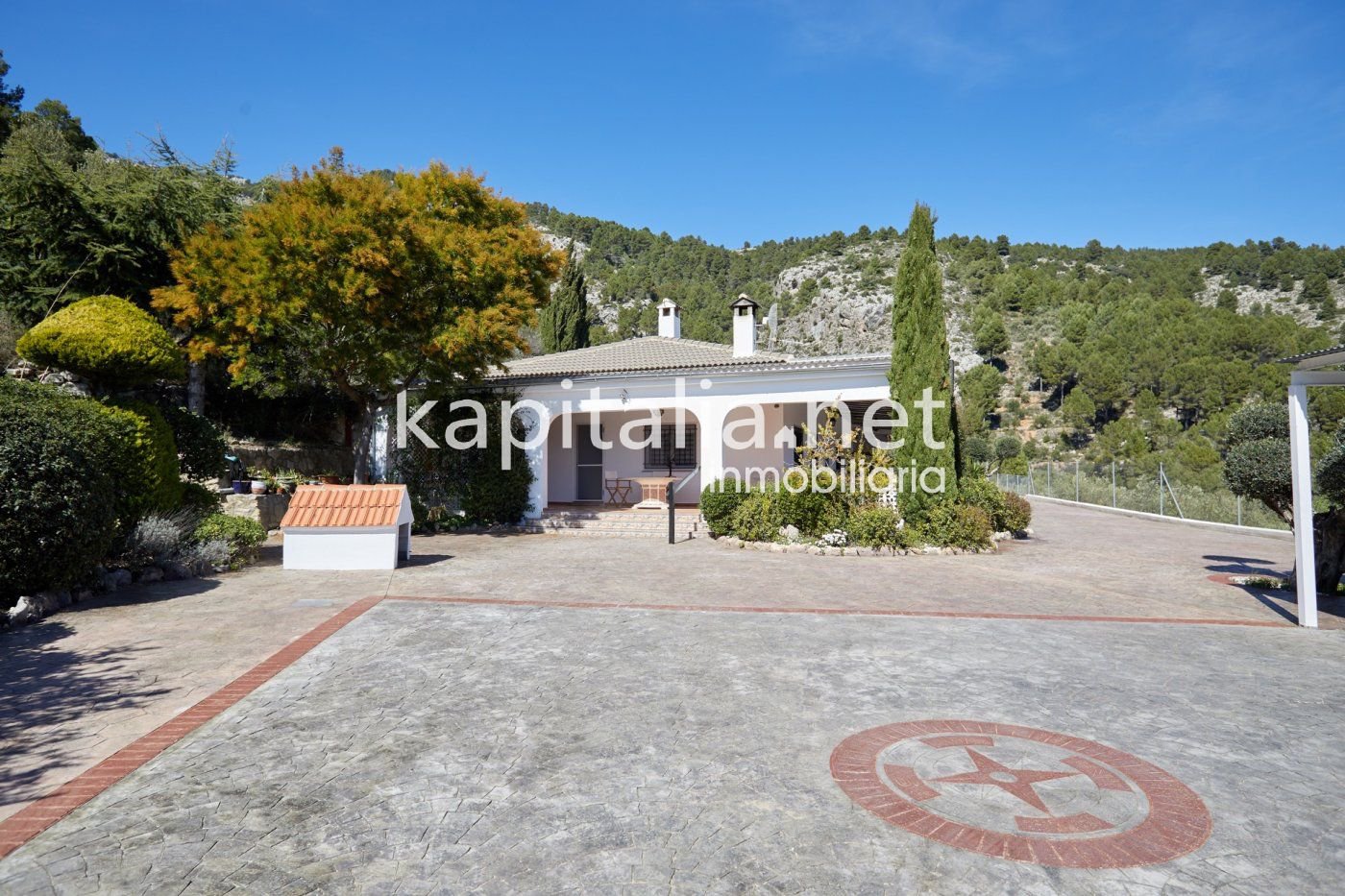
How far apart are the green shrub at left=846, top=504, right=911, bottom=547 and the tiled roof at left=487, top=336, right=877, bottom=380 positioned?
350 centimetres

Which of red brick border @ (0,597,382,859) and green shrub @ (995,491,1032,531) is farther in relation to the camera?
green shrub @ (995,491,1032,531)

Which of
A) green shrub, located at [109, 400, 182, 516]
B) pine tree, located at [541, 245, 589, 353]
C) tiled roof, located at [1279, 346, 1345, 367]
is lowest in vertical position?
green shrub, located at [109, 400, 182, 516]

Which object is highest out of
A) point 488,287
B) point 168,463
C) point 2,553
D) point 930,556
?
point 488,287

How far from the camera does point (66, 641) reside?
663 centimetres

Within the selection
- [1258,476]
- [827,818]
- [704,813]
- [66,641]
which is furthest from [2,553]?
[1258,476]

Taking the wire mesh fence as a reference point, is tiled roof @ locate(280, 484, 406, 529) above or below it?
above

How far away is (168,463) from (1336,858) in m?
12.2

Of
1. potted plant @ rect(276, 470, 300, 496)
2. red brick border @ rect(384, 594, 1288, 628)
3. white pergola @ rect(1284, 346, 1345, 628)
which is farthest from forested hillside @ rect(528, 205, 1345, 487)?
potted plant @ rect(276, 470, 300, 496)

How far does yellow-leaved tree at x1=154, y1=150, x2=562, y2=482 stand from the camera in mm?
12828

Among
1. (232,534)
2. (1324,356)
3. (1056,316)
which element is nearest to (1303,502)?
(1324,356)

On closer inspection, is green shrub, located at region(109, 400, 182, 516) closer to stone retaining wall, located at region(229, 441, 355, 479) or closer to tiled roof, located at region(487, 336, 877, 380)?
tiled roof, located at region(487, 336, 877, 380)

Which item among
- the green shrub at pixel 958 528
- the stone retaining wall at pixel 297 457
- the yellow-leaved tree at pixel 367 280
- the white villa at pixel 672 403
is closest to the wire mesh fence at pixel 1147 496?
the green shrub at pixel 958 528

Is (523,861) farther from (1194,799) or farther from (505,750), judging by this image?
(1194,799)

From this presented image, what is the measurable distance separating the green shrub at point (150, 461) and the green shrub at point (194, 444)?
2100 millimetres
